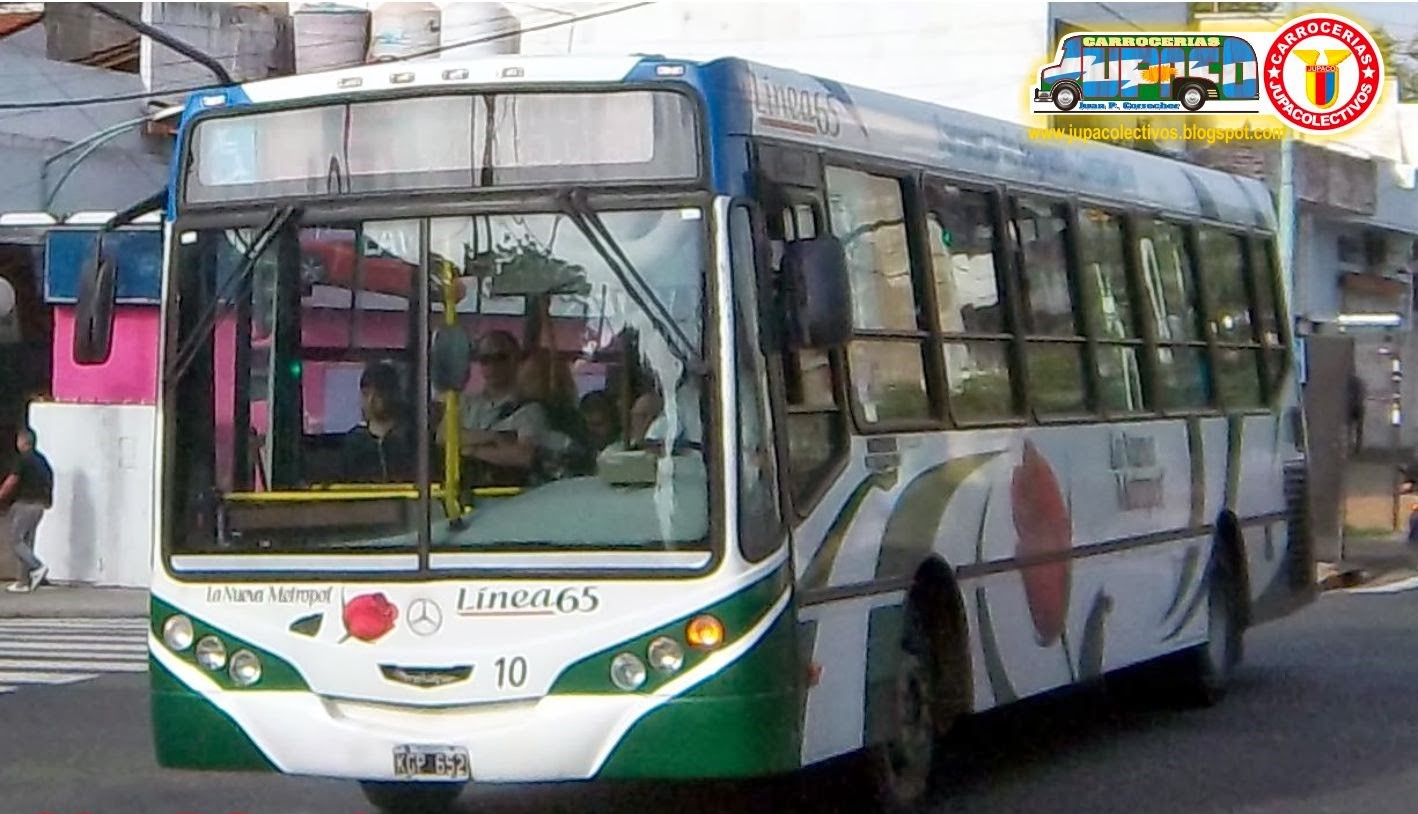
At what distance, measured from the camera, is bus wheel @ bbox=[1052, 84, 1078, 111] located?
32.8 metres

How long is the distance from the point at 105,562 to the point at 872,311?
16868mm

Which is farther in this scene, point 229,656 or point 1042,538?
point 1042,538

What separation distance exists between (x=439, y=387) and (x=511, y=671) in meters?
1.09

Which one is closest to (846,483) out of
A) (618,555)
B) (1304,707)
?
(618,555)

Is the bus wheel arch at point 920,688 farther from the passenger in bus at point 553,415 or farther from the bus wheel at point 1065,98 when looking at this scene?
→ the bus wheel at point 1065,98

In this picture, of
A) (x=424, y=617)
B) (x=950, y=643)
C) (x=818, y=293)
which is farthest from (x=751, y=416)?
(x=950, y=643)

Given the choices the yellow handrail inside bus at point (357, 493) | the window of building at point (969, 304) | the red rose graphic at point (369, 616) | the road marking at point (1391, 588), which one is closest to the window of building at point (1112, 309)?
the window of building at point (969, 304)

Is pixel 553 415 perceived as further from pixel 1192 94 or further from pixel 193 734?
pixel 1192 94

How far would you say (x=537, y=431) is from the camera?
888 cm

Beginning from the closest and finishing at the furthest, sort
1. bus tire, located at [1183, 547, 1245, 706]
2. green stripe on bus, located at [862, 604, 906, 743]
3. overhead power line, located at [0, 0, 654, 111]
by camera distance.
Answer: green stripe on bus, located at [862, 604, 906, 743], bus tire, located at [1183, 547, 1245, 706], overhead power line, located at [0, 0, 654, 111]

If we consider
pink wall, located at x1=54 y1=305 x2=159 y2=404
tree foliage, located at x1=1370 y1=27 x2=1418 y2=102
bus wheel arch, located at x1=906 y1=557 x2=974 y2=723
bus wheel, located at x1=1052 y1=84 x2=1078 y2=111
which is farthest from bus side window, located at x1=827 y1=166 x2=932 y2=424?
tree foliage, located at x1=1370 y1=27 x2=1418 y2=102

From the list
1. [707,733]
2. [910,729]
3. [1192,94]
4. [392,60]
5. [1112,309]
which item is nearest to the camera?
[707,733]

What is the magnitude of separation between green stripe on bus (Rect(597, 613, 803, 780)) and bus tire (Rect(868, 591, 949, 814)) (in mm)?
1398

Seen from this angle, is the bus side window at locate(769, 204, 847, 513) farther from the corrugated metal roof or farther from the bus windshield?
the corrugated metal roof
